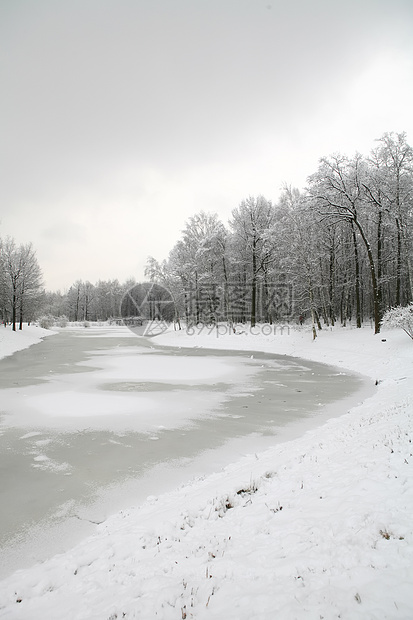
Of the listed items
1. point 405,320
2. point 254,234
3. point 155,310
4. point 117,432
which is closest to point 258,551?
point 117,432

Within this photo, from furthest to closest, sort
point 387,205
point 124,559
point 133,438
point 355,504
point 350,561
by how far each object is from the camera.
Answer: point 387,205, point 133,438, point 355,504, point 124,559, point 350,561

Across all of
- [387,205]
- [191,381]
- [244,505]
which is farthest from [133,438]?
[387,205]

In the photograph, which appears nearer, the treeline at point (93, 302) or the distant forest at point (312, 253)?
the distant forest at point (312, 253)

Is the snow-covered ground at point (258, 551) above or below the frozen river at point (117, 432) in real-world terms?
above

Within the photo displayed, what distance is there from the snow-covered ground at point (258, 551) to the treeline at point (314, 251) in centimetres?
2029

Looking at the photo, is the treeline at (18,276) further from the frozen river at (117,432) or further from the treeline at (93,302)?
the treeline at (93,302)

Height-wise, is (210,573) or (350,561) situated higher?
(350,561)

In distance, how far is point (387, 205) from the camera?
24625 mm

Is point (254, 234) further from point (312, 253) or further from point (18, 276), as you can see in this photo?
point (18, 276)

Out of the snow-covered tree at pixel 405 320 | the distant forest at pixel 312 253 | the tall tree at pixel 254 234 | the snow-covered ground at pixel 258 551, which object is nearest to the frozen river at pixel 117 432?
the snow-covered ground at pixel 258 551

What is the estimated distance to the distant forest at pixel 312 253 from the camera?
23.7m

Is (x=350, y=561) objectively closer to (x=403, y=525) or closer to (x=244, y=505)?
(x=403, y=525)

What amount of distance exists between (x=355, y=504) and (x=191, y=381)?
11.9 m

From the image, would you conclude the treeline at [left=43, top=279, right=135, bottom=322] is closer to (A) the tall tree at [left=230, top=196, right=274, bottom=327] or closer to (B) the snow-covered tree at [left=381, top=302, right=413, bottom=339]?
(A) the tall tree at [left=230, top=196, right=274, bottom=327]
